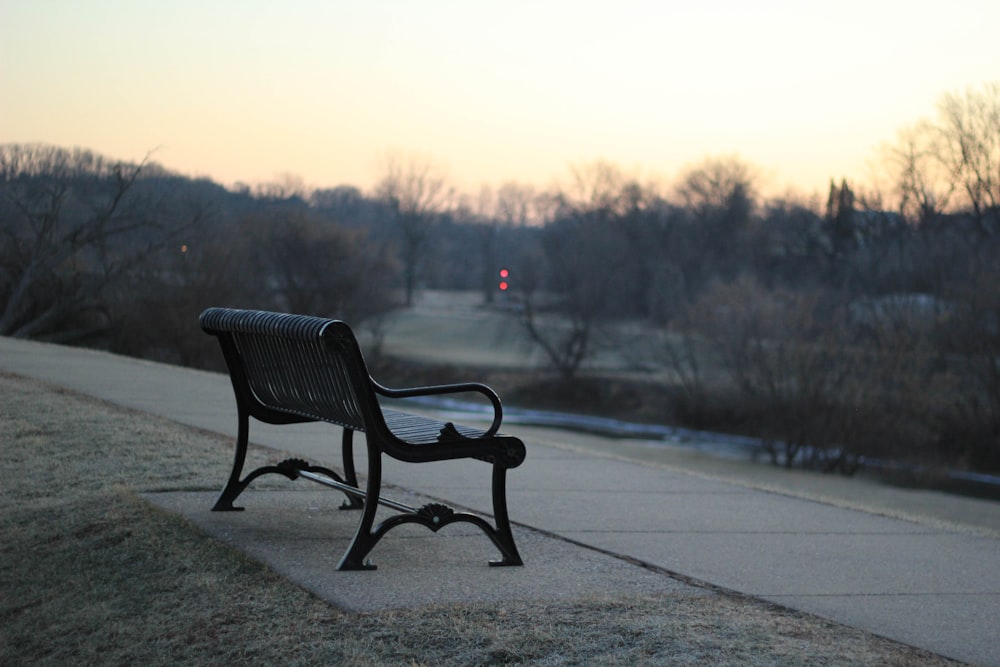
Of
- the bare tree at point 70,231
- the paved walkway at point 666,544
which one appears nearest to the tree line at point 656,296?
the bare tree at point 70,231

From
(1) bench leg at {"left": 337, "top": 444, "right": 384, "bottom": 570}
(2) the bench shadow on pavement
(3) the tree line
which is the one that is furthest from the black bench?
(3) the tree line

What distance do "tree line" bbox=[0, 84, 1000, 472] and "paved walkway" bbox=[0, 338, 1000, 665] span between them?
2660 centimetres

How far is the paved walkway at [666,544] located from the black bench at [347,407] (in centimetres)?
23

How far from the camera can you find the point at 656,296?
71.3 m

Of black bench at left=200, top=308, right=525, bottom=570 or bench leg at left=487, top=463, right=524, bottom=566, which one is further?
bench leg at left=487, top=463, right=524, bottom=566

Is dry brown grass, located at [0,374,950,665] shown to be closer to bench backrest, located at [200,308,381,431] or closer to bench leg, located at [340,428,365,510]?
bench backrest, located at [200,308,381,431]

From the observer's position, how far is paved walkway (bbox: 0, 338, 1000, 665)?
517 centimetres

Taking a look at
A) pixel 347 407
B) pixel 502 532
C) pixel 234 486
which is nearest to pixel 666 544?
pixel 502 532

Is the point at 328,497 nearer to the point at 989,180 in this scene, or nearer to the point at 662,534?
the point at 662,534

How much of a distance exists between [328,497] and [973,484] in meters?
29.7

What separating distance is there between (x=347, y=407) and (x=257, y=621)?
128 centimetres

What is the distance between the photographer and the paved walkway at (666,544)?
517cm

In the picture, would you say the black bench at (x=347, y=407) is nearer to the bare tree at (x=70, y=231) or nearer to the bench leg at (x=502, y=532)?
the bench leg at (x=502, y=532)

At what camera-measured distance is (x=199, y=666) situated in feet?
13.7
